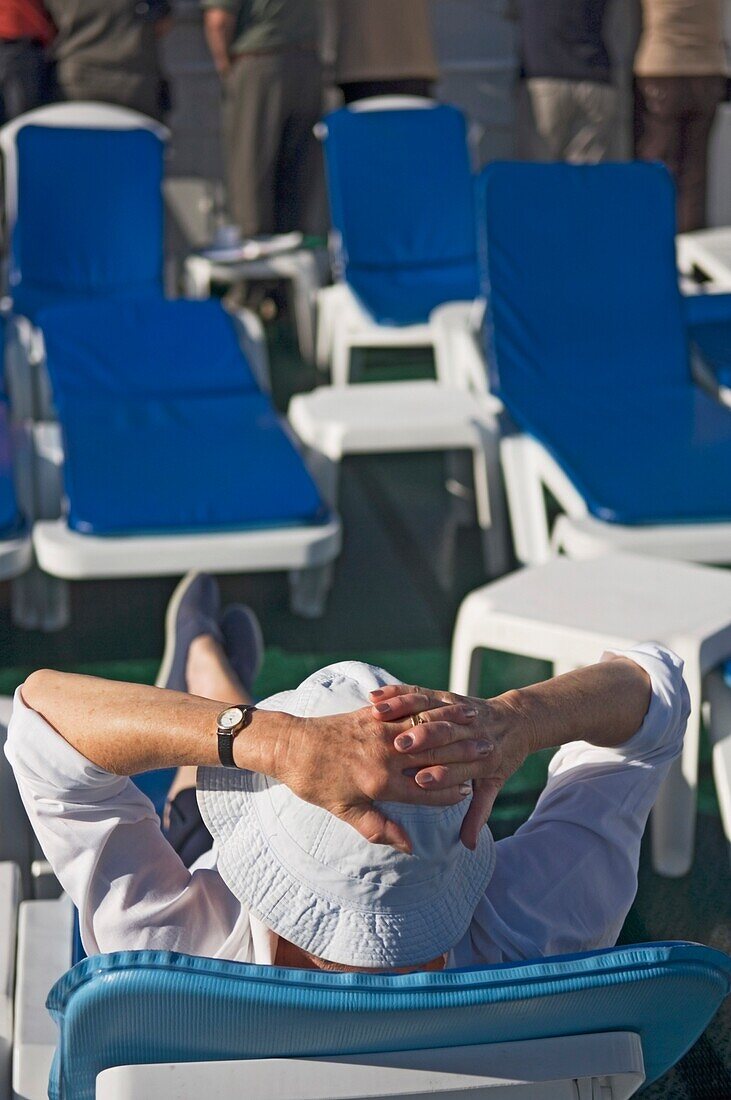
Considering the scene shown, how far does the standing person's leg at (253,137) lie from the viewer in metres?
6.61

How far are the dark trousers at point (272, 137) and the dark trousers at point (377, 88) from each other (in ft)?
0.82

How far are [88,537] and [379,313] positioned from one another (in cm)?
243

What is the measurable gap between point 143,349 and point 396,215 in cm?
183

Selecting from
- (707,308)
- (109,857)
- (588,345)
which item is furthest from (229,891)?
(707,308)

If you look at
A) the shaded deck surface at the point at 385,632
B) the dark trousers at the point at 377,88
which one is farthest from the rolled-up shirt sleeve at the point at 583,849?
the dark trousers at the point at 377,88

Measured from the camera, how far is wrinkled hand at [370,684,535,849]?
1.16 m

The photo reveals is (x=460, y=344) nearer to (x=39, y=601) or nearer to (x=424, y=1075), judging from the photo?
(x=39, y=601)

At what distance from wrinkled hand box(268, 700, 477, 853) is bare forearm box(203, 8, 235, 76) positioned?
236 inches

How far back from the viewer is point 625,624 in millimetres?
2396

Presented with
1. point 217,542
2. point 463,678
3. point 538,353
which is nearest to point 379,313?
point 538,353

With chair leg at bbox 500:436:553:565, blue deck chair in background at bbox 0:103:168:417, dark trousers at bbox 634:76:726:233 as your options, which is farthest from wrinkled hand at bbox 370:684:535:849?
dark trousers at bbox 634:76:726:233

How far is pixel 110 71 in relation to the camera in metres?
6.58

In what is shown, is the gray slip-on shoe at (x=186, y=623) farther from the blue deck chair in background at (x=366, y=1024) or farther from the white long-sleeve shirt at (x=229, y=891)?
the blue deck chair in background at (x=366, y=1024)

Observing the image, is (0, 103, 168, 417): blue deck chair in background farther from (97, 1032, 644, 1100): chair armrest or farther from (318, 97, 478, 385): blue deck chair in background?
(97, 1032, 644, 1100): chair armrest
